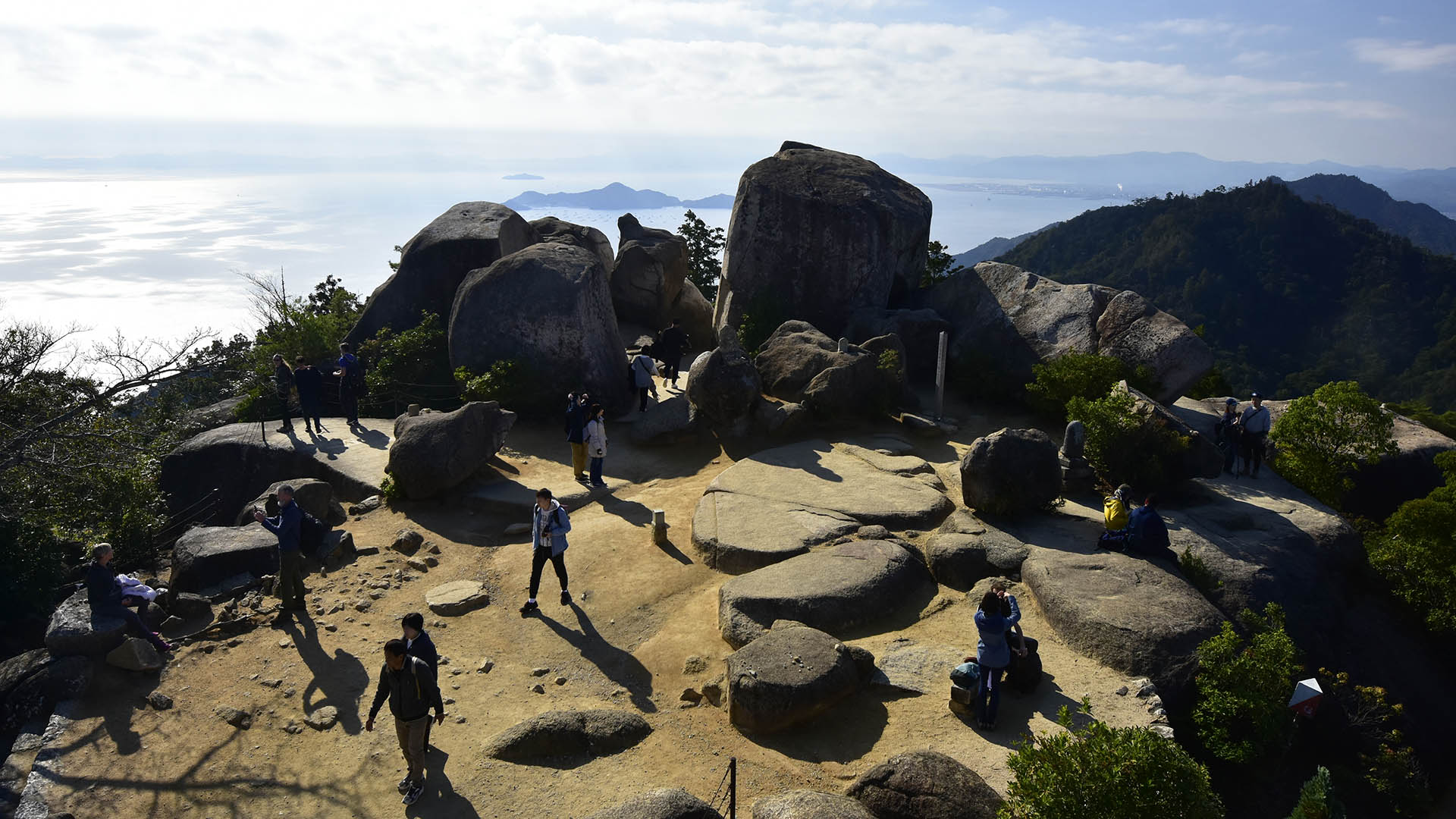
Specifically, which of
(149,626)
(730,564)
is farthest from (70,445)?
(730,564)

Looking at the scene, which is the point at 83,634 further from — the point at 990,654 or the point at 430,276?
the point at 430,276

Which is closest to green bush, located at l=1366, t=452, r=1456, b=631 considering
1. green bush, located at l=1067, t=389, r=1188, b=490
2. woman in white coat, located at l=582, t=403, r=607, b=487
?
green bush, located at l=1067, t=389, r=1188, b=490

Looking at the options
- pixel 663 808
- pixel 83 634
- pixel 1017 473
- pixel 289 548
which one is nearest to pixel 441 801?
pixel 663 808

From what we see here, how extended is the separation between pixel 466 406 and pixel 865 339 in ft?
36.0

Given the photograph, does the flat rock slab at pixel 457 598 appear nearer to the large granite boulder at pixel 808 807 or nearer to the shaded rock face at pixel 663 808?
the shaded rock face at pixel 663 808

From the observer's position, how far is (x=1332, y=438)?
16.2m

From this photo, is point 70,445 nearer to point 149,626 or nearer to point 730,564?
point 149,626

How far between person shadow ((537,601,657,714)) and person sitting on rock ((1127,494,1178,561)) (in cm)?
710

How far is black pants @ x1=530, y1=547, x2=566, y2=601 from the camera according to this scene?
1180cm

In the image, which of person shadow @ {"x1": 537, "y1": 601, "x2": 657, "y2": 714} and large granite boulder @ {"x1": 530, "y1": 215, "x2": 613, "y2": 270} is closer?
person shadow @ {"x1": 537, "y1": 601, "x2": 657, "y2": 714}

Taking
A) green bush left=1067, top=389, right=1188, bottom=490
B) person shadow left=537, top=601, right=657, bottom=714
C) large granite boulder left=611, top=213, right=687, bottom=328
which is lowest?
person shadow left=537, top=601, right=657, bottom=714

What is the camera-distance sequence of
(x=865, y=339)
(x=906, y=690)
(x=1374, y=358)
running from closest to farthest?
1. (x=906, y=690)
2. (x=865, y=339)
3. (x=1374, y=358)

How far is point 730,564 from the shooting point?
13039 mm

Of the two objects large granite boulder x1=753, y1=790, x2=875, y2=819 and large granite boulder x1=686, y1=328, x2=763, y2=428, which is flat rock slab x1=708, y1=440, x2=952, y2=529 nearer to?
large granite boulder x1=686, y1=328, x2=763, y2=428
